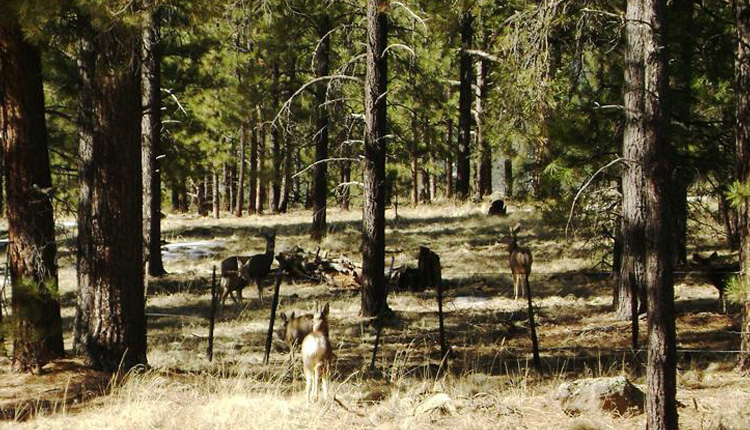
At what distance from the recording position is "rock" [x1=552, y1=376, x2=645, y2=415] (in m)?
7.82

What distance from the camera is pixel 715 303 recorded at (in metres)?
13.6

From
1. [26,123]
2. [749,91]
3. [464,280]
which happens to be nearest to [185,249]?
[464,280]

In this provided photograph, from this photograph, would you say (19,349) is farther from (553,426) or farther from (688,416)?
(688,416)

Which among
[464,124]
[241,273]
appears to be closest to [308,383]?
[241,273]

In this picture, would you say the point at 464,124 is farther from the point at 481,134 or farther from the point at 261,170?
the point at 261,170

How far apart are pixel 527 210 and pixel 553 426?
21.4 metres

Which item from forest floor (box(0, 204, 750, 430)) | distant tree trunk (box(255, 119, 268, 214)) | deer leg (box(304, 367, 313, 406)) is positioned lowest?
forest floor (box(0, 204, 750, 430))

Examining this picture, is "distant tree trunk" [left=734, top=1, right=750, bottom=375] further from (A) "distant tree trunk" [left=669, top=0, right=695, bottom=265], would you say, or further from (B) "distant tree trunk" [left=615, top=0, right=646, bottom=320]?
(A) "distant tree trunk" [left=669, top=0, right=695, bottom=265]

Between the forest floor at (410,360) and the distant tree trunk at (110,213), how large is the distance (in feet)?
1.56

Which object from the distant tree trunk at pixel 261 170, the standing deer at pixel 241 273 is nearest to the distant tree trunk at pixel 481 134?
the distant tree trunk at pixel 261 170

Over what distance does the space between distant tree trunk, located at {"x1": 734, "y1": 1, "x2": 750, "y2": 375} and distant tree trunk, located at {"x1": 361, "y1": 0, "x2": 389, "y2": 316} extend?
6151mm

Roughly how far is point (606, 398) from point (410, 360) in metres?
3.74

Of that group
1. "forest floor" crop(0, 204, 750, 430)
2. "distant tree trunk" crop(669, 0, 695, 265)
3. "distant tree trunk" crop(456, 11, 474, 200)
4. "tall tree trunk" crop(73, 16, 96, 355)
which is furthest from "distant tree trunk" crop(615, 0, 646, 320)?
"distant tree trunk" crop(456, 11, 474, 200)

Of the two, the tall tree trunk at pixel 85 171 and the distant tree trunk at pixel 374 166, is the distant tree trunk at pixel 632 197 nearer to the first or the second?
the distant tree trunk at pixel 374 166
